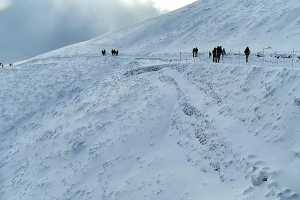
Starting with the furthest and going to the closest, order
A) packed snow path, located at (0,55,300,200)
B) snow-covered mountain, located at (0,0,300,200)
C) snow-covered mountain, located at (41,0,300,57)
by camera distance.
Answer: snow-covered mountain, located at (41,0,300,57) < snow-covered mountain, located at (0,0,300,200) < packed snow path, located at (0,55,300,200)

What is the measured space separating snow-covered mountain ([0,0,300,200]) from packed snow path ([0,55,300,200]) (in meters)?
0.07

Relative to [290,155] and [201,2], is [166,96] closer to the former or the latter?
[290,155]

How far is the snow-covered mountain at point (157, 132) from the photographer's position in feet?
75.2

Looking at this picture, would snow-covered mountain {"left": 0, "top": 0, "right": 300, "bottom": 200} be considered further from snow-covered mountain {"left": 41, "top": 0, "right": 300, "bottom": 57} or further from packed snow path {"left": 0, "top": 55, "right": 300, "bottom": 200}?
snow-covered mountain {"left": 41, "top": 0, "right": 300, "bottom": 57}

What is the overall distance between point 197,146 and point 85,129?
1209 cm

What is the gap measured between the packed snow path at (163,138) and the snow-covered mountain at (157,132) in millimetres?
73

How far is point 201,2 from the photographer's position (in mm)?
90062

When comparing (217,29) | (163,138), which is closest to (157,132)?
(163,138)

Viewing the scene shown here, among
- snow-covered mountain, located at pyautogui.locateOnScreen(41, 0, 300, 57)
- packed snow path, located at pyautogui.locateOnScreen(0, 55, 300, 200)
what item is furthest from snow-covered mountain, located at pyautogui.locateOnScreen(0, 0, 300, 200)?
snow-covered mountain, located at pyautogui.locateOnScreen(41, 0, 300, 57)

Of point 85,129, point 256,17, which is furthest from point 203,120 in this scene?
point 256,17

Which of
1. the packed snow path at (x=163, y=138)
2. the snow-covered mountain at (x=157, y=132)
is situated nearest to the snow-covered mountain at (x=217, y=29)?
the snow-covered mountain at (x=157, y=132)

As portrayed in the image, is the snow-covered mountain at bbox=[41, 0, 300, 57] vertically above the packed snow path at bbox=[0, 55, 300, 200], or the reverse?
the snow-covered mountain at bbox=[41, 0, 300, 57]

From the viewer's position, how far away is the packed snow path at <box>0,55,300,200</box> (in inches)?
895

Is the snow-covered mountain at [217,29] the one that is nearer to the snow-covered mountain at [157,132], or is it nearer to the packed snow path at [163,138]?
the snow-covered mountain at [157,132]
